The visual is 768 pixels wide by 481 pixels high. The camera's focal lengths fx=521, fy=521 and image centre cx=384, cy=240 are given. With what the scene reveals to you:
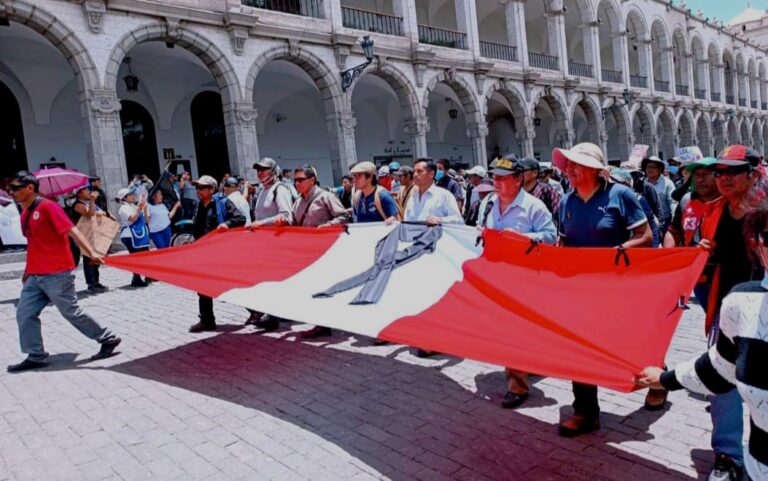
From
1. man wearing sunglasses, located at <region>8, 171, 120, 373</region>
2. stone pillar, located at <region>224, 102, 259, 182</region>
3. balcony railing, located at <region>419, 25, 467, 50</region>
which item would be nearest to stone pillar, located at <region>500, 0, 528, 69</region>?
balcony railing, located at <region>419, 25, 467, 50</region>

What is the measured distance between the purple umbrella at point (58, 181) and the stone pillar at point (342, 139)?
340 inches

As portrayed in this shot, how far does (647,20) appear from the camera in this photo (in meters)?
28.7

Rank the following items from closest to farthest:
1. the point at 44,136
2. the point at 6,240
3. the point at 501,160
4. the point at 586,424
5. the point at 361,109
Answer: the point at 586,424
the point at 501,160
the point at 6,240
the point at 44,136
the point at 361,109

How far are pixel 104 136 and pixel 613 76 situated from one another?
81.8ft

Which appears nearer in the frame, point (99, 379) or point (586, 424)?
point (586, 424)

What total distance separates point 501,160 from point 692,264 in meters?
1.45

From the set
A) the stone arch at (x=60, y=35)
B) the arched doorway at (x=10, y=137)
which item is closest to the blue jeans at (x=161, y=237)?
the stone arch at (x=60, y=35)

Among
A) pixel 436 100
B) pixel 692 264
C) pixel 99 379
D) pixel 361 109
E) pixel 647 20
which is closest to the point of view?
pixel 692 264

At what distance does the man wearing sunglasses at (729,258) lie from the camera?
8.38ft

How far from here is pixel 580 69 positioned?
83.8ft

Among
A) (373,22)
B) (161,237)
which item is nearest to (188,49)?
(161,237)

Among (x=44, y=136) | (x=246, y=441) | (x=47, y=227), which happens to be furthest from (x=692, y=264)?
(x=44, y=136)

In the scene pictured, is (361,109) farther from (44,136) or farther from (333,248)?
(333,248)

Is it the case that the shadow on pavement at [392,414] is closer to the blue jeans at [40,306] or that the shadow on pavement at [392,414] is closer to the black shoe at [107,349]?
the black shoe at [107,349]
